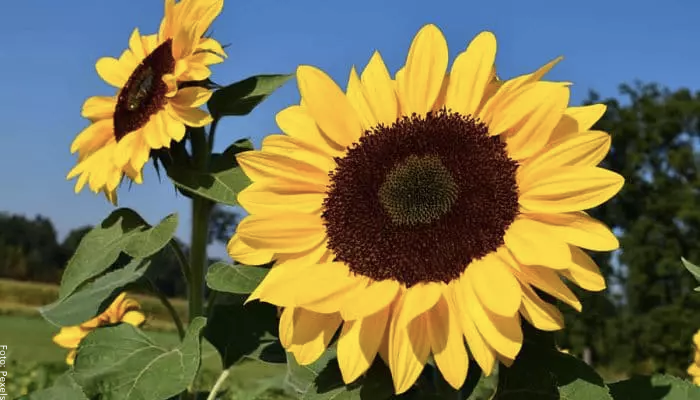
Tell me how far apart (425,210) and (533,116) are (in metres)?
0.24

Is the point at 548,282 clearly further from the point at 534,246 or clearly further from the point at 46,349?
the point at 46,349

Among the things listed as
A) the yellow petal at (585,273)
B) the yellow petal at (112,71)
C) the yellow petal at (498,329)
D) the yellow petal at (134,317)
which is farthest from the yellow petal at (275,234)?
the yellow petal at (134,317)

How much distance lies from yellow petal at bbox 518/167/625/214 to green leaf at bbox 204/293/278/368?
818 millimetres

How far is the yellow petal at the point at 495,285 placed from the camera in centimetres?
123

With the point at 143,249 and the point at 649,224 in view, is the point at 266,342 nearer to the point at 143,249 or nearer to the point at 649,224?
the point at 143,249

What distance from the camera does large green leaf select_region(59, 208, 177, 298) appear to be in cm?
194

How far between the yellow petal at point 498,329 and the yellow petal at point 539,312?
0.02 m

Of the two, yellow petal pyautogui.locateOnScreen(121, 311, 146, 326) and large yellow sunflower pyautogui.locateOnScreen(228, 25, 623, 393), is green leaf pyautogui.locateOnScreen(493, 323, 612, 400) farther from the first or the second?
yellow petal pyautogui.locateOnScreen(121, 311, 146, 326)

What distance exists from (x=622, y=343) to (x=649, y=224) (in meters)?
3.90

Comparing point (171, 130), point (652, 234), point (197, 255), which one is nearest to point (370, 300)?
point (171, 130)

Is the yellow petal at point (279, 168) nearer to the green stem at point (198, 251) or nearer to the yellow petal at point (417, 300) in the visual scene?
the yellow petal at point (417, 300)

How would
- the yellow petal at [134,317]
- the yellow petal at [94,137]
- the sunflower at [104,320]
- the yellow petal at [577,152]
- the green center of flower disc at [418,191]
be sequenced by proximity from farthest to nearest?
the sunflower at [104,320] < the yellow petal at [134,317] < the yellow petal at [94,137] < the green center of flower disc at [418,191] < the yellow petal at [577,152]

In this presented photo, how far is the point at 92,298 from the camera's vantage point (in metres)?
2.21

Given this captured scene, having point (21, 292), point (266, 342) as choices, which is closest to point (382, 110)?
point (266, 342)
